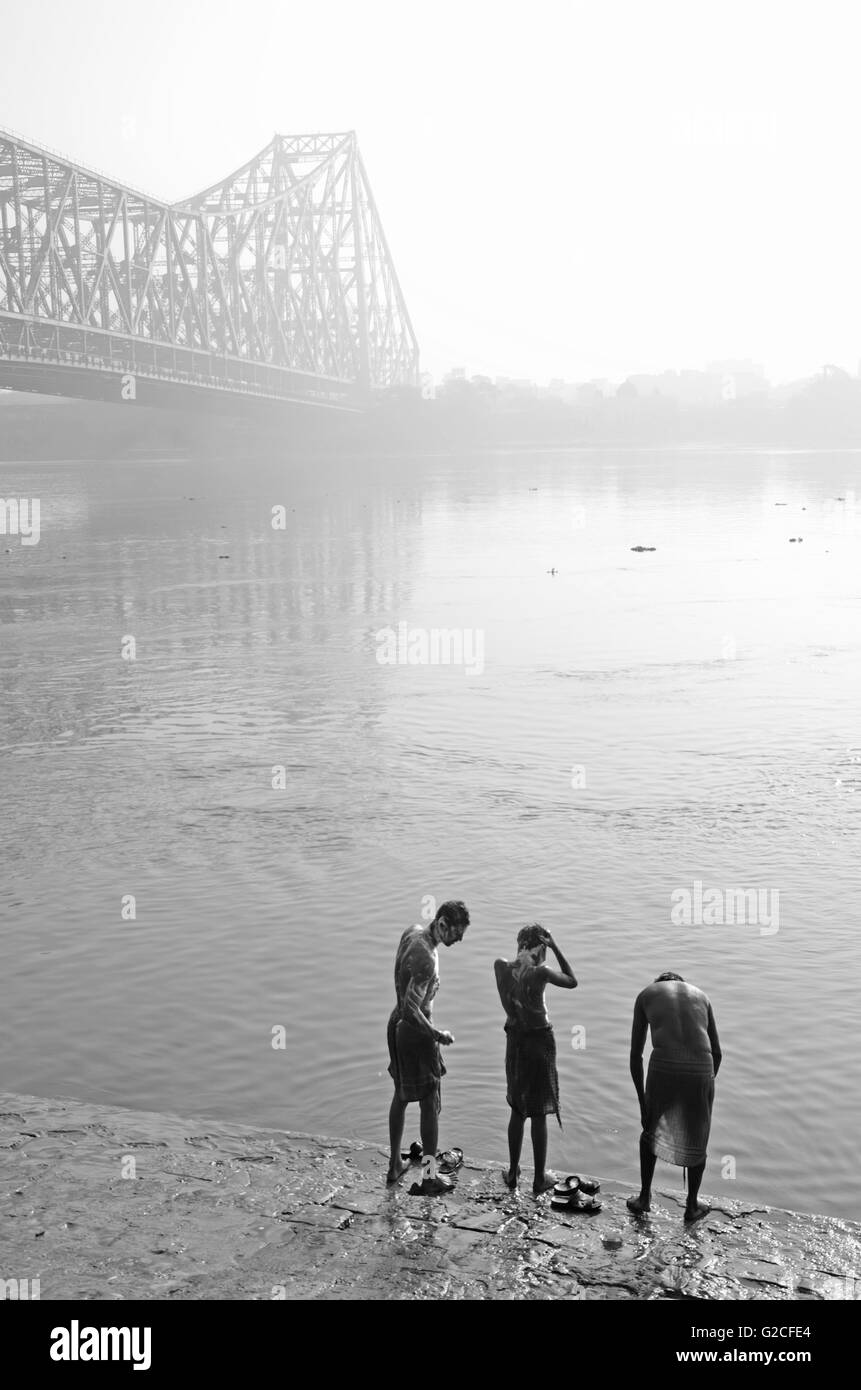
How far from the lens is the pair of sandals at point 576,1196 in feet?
27.0

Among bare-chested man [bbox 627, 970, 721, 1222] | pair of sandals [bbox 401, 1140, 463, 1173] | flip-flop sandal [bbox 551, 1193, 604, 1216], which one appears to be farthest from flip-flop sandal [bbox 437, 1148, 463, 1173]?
bare-chested man [bbox 627, 970, 721, 1222]

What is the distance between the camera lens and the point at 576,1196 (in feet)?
27.2

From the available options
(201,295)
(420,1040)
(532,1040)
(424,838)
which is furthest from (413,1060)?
(201,295)

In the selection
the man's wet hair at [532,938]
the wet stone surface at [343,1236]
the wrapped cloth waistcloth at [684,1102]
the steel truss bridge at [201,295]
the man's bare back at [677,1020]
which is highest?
the steel truss bridge at [201,295]

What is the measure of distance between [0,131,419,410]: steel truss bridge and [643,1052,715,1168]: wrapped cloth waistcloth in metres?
70.2

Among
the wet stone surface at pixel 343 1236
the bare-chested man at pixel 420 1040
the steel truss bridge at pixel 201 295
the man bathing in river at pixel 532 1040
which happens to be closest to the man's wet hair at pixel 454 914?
the bare-chested man at pixel 420 1040

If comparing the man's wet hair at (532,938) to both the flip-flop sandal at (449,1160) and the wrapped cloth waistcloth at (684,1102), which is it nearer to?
the wrapped cloth waistcloth at (684,1102)

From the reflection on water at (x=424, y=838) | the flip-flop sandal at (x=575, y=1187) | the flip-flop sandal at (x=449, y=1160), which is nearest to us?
the flip-flop sandal at (x=575, y=1187)

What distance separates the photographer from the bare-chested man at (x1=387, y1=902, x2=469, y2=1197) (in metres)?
8.40

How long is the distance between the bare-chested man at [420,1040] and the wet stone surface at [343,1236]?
200 millimetres

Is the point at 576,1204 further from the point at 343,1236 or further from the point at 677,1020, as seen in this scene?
the point at 343,1236

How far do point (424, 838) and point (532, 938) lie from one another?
826cm

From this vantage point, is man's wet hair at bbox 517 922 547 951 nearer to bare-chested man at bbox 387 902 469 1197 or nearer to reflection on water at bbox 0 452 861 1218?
bare-chested man at bbox 387 902 469 1197

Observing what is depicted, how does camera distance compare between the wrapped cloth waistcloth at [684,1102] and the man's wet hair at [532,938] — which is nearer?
the wrapped cloth waistcloth at [684,1102]
